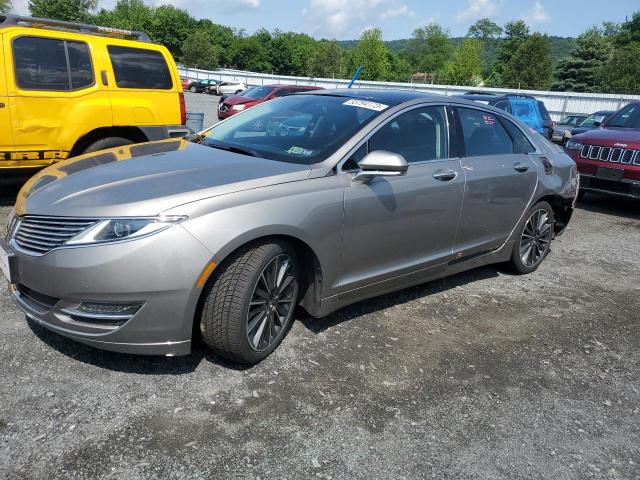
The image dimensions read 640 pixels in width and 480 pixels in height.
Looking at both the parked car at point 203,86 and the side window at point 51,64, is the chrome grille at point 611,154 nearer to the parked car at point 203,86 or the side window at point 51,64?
the side window at point 51,64

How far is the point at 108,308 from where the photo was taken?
2.76 meters

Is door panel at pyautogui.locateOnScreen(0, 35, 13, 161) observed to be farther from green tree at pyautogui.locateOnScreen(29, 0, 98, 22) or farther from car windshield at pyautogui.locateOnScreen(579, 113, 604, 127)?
green tree at pyautogui.locateOnScreen(29, 0, 98, 22)

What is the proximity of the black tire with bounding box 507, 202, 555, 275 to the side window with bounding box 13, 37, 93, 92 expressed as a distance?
5.02 m

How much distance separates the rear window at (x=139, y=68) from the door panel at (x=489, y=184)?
427 cm

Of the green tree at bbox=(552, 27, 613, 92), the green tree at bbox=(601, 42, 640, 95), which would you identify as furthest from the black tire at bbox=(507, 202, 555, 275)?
the green tree at bbox=(552, 27, 613, 92)

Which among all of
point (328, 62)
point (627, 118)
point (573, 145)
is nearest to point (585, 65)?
point (328, 62)

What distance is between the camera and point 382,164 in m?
3.35

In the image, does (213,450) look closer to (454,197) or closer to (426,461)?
(426,461)

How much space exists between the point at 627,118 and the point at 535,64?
196ft

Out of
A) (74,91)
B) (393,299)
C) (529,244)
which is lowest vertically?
(393,299)

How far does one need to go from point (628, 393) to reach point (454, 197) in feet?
5.61

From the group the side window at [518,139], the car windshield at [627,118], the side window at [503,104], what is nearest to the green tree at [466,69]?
the side window at [503,104]

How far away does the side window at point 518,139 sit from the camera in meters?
4.89

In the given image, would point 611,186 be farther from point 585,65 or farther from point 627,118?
point 585,65
